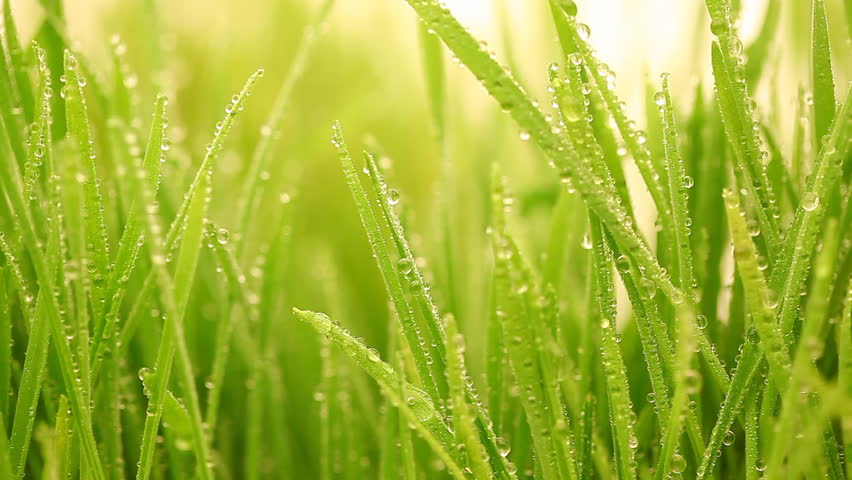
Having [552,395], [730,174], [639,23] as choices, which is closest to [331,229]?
[639,23]

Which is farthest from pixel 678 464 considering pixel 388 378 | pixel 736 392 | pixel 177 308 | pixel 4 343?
pixel 4 343

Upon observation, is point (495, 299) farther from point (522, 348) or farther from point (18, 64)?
point (18, 64)

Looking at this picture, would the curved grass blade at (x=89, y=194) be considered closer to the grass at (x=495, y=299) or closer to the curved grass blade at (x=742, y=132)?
the grass at (x=495, y=299)

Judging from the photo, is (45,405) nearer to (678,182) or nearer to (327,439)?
(327,439)

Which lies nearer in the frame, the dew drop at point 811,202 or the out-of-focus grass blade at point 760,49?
the dew drop at point 811,202

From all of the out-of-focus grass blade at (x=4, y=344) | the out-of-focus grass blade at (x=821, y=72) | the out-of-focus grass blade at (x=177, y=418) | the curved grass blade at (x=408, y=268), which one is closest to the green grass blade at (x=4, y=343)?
the out-of-focus grass blade at (x=4, y=344)

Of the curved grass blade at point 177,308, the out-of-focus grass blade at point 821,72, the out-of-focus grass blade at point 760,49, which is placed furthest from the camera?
the out-of-focus grass blade at point 760,49

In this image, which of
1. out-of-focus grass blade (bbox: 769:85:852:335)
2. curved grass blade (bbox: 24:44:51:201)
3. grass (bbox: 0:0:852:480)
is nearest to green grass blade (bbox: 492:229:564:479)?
grass (bbox: 0:0:852:480)
